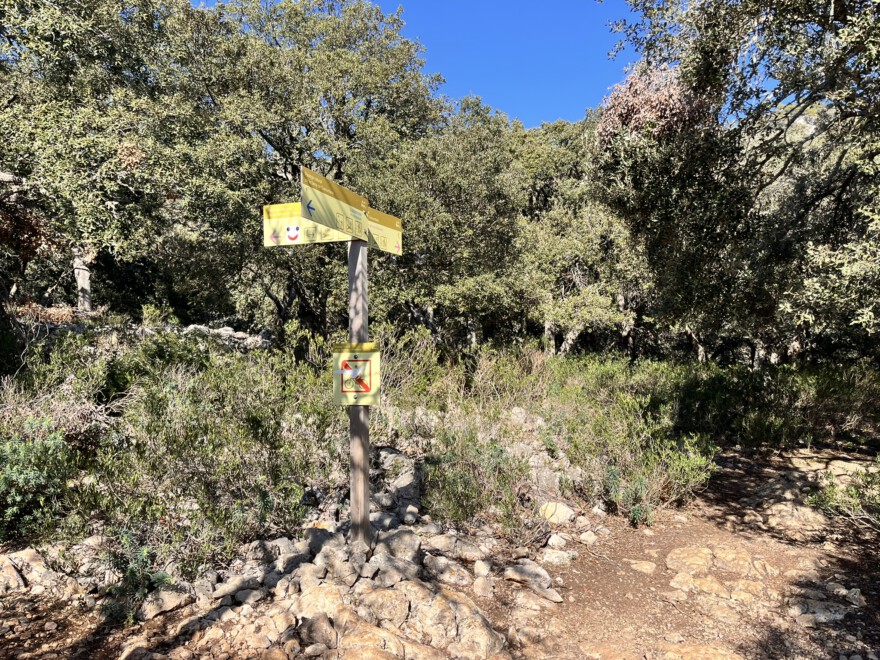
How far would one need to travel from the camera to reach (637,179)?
540cm

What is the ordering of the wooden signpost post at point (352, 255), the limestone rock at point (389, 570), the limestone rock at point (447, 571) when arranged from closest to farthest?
the wooden signpost post at point (352, 255) < the limestone rock at point (389, 570) < the limestone rock at point (447, 571)

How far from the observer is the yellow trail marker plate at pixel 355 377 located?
3027mm

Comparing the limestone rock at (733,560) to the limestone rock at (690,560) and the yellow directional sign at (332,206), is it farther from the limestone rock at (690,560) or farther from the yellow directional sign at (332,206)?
the yellow directional sign at (332,206)

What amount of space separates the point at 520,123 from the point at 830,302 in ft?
64.1

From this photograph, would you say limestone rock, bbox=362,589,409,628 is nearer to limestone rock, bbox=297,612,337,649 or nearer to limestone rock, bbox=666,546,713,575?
limestone rock, bbox=297,612,337,649

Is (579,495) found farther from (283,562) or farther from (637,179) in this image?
(637,179)

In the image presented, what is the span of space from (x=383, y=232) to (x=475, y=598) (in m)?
2.47

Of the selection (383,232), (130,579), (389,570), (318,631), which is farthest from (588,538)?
(130,579)

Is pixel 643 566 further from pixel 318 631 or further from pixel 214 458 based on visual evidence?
pixel 214 458

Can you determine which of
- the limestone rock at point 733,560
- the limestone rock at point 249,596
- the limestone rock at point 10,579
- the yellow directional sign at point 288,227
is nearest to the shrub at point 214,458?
the limestone rock at point 249,596

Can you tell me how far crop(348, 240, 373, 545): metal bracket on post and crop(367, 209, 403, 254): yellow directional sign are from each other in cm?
11

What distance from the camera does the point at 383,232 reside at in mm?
3422

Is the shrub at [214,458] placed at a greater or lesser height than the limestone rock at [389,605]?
greater

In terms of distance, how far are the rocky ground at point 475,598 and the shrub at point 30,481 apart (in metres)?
0.30
